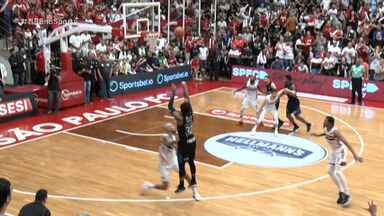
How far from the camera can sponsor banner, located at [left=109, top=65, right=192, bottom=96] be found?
20953 mm

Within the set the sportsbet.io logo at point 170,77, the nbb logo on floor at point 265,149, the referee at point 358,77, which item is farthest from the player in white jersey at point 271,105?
the sportsbet.io logo at point 170,77

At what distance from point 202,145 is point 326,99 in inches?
297

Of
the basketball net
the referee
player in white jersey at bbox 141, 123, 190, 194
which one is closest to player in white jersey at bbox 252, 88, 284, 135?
the referee

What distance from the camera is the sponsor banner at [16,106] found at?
677 inches

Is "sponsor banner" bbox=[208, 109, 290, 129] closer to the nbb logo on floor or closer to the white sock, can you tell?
the nbb logo on floor

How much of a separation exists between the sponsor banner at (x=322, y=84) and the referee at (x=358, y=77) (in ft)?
2.59

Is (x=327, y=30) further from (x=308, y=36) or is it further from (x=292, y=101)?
(x=292, y=101)

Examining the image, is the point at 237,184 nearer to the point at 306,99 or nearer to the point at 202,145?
the point at 202,145

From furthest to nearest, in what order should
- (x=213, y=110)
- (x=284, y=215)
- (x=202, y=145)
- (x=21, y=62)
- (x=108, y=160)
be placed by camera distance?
(x=21, y=62), (x=213, y=110), (x=202, y=145), (x=108, y=160), (x=284, y=215)

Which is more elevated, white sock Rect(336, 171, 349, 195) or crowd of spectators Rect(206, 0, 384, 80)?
crowd of spectators Rect(206, 0, 384, 80)

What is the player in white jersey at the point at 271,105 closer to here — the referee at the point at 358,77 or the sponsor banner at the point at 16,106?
the referee at the point at 358,77

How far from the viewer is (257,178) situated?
12.9 meters

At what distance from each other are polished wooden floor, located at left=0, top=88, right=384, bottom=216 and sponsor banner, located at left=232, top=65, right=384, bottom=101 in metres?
3.96

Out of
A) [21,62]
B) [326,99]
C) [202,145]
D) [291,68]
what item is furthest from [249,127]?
[21,62]
